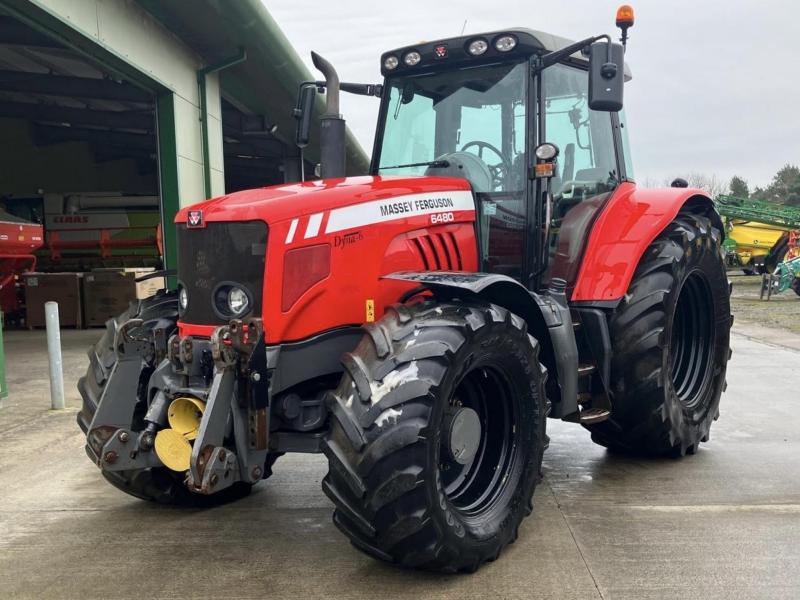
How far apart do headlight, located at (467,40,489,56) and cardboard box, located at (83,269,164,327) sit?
10.3 metres

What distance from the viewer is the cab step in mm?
3855

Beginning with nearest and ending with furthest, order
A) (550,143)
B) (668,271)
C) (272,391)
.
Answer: (272,391), (550,143), (668,271)

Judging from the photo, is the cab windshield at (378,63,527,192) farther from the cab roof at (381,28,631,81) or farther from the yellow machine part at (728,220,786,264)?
the yellow machine part at (728,220,786,264)

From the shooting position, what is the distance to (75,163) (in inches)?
719

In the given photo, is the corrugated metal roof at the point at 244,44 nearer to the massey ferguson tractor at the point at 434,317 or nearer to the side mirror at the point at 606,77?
the massey ferguson tractor at the point at 434,317

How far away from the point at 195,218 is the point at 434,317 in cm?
117

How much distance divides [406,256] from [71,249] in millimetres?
13658

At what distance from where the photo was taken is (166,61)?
858cm

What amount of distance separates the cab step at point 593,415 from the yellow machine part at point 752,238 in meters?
22.4

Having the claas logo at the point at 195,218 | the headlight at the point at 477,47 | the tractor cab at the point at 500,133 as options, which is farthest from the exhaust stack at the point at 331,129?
the claas logo at the point at 195,218

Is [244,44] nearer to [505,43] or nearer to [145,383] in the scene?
[505,43]

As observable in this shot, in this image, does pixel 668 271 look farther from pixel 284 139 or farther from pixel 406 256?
pixel 284 139

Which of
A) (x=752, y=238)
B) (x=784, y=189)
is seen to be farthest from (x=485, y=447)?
(x=784, y=189)

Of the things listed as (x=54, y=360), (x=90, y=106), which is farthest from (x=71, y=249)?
(x=54, y=360)
